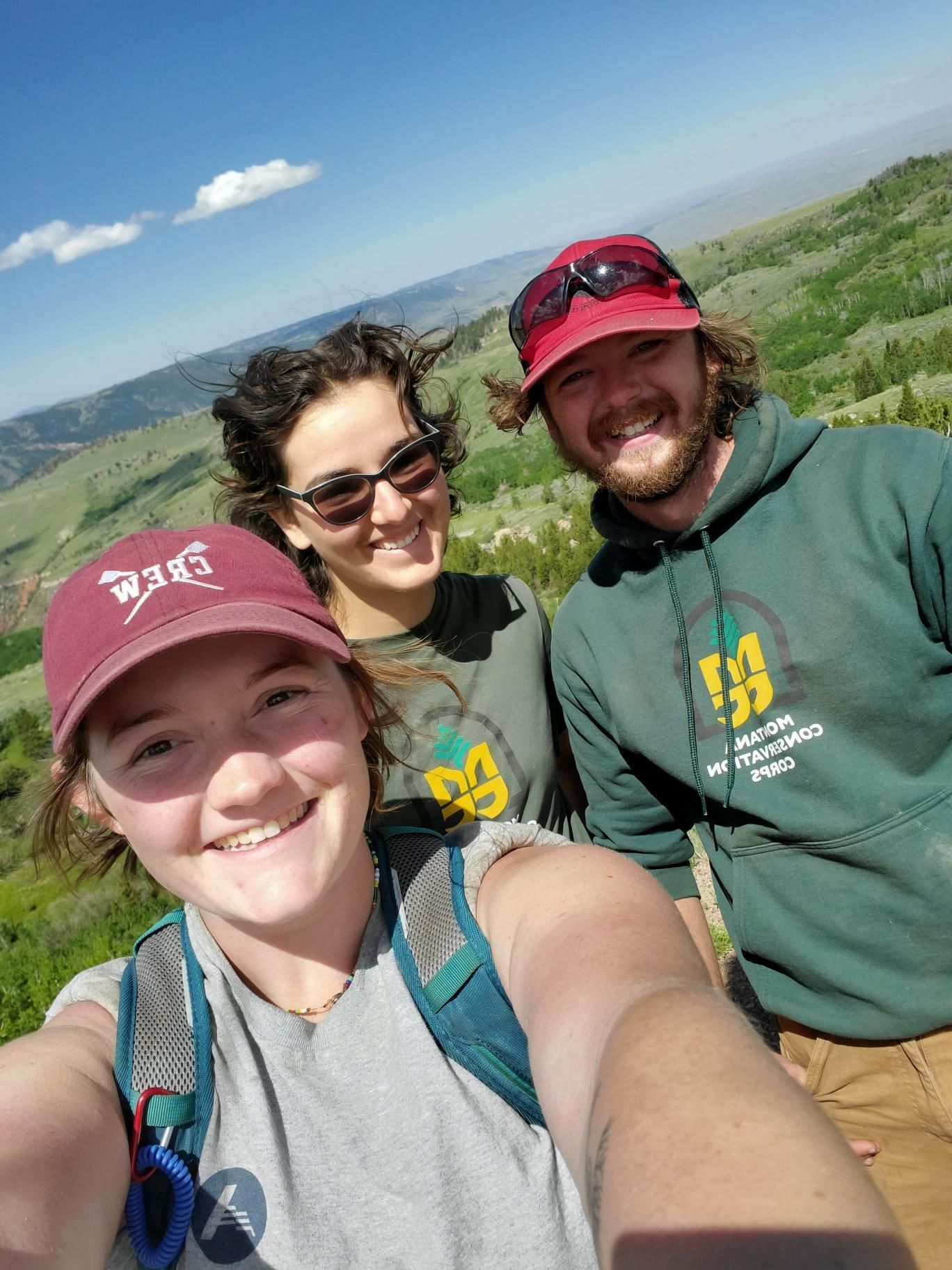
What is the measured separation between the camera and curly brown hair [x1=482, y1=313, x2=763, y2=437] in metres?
2.69

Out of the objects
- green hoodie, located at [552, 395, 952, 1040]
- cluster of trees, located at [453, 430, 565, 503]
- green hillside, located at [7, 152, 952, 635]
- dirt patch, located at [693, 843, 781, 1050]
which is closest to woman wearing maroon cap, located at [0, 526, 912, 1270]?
green hoodie, located at [552, 395, 952, 1040]

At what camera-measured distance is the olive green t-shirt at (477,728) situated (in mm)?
2576

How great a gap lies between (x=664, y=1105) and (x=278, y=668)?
104cm

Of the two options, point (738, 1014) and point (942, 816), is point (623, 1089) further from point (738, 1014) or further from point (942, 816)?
point (942, 816)

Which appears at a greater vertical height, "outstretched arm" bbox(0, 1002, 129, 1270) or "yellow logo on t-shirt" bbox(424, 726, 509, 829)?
"outstretched arm" bbox(0, 1002, 129, 1270)

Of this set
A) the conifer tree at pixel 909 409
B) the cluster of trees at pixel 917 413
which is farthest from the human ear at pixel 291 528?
the conifer tree at pixel 909 409

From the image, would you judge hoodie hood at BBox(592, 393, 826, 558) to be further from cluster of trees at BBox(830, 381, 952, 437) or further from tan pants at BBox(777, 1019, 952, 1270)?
cluster of trees at BBox(830, 381, 952, 437)

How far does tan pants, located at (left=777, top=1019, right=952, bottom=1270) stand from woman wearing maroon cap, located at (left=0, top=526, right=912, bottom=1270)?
4.43 ft

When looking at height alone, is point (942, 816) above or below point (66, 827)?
below

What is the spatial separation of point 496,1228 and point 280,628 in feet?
3.95

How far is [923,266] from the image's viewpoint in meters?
31.4

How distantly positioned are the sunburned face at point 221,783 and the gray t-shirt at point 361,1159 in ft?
0.84

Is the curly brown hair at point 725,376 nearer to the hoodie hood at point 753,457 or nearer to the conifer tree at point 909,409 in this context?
the hoodie hood at point 753,457

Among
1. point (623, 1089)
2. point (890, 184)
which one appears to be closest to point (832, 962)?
point (623, 1089)
